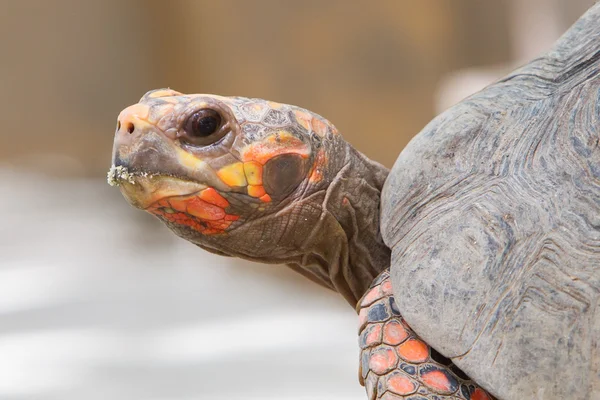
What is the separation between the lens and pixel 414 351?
123cm

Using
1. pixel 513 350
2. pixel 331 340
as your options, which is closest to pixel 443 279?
pixel 513 350

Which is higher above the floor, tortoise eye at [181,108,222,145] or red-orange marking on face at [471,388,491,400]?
tortoise eye at [181,108,222,145]

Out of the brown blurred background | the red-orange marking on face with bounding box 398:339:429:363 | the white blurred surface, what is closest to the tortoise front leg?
the red-orange marking on face with bounding box 398:339:429:363

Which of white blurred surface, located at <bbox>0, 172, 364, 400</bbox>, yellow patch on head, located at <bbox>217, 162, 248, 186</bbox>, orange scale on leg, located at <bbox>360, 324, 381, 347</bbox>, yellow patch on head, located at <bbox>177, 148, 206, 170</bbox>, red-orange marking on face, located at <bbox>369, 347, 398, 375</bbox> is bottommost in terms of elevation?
white blurred surface, located at <bbox>0, 172, 364, 400</bbox>

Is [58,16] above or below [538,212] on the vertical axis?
above

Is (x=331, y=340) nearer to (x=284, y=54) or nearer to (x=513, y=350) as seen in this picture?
(x=284, y=54)

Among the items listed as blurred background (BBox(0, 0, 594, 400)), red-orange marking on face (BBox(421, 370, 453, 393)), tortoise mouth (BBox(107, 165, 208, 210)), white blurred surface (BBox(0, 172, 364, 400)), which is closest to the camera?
red-orange marking on face (BBox(421, 370, 453, 393))

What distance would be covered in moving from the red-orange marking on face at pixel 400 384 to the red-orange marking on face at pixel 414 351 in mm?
37

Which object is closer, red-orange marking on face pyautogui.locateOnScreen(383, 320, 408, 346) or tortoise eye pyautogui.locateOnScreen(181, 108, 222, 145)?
red-orange marking on face pyautogui.locateOnScreen(383, 320, 408, 346)

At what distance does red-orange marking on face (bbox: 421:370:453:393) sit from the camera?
Answer: 119cm

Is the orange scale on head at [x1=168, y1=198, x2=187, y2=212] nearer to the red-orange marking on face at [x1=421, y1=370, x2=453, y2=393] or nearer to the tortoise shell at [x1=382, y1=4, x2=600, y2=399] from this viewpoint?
the tortoise shell at [x1=382, y1=4, x2=600, y2=399]

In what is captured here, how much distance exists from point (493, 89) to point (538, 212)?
0.39 meters

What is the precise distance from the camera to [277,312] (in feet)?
12.8

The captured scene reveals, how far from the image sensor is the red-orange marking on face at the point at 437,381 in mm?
1186
